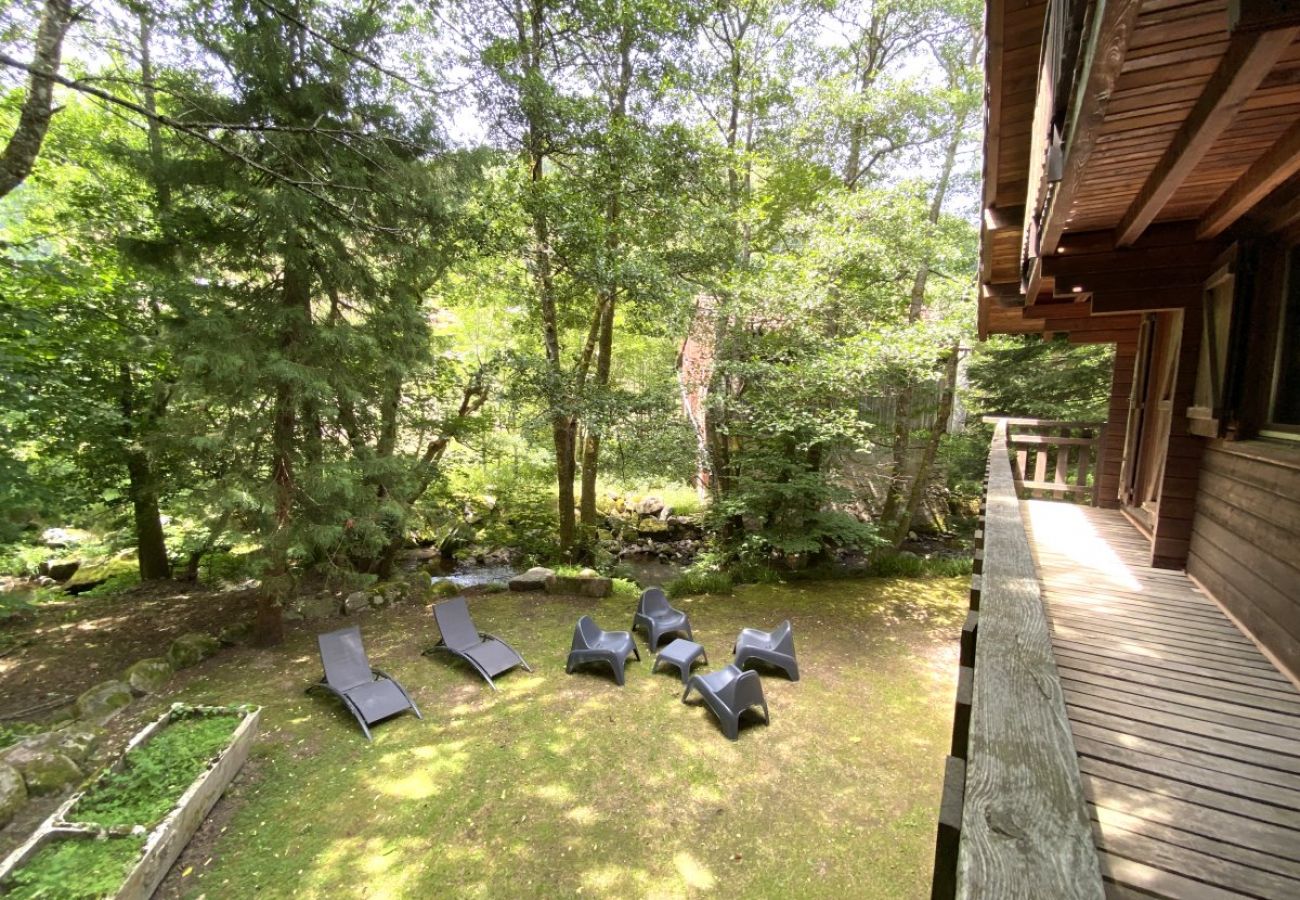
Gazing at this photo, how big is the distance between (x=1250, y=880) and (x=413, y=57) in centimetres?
1047

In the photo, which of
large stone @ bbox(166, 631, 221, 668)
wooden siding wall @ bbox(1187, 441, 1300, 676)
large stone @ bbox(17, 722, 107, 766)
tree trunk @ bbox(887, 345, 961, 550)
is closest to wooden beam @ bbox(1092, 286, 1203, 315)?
wooden siding wall @ bbox(1187, 441, 1300, 676)

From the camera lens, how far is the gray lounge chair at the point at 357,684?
4.93 meters

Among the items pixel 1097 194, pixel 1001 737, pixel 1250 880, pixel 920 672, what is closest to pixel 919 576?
pixel 920 672

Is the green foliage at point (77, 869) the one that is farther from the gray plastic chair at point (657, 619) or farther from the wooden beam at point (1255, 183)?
the wooden beam at point (1255, 183)

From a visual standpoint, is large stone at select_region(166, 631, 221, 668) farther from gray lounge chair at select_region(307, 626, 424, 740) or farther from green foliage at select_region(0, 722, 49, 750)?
gray lounge chair at select_region(307, 626, 424, 740)

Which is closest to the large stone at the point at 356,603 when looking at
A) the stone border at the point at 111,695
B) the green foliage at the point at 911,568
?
the stone border at the point at 111,695

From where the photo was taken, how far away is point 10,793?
144 inches

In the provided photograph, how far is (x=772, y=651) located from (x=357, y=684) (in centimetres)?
450

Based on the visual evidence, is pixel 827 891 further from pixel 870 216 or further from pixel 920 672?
pixel 870 216

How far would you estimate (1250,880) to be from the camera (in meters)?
1.32

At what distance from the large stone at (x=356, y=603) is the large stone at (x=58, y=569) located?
5742 millimetres

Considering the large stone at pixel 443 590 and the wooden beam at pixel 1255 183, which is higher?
the wooden beam at pixel 1255 183

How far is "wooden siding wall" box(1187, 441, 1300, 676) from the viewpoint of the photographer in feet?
7.16

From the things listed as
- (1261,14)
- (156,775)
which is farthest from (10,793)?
(1261,14)
